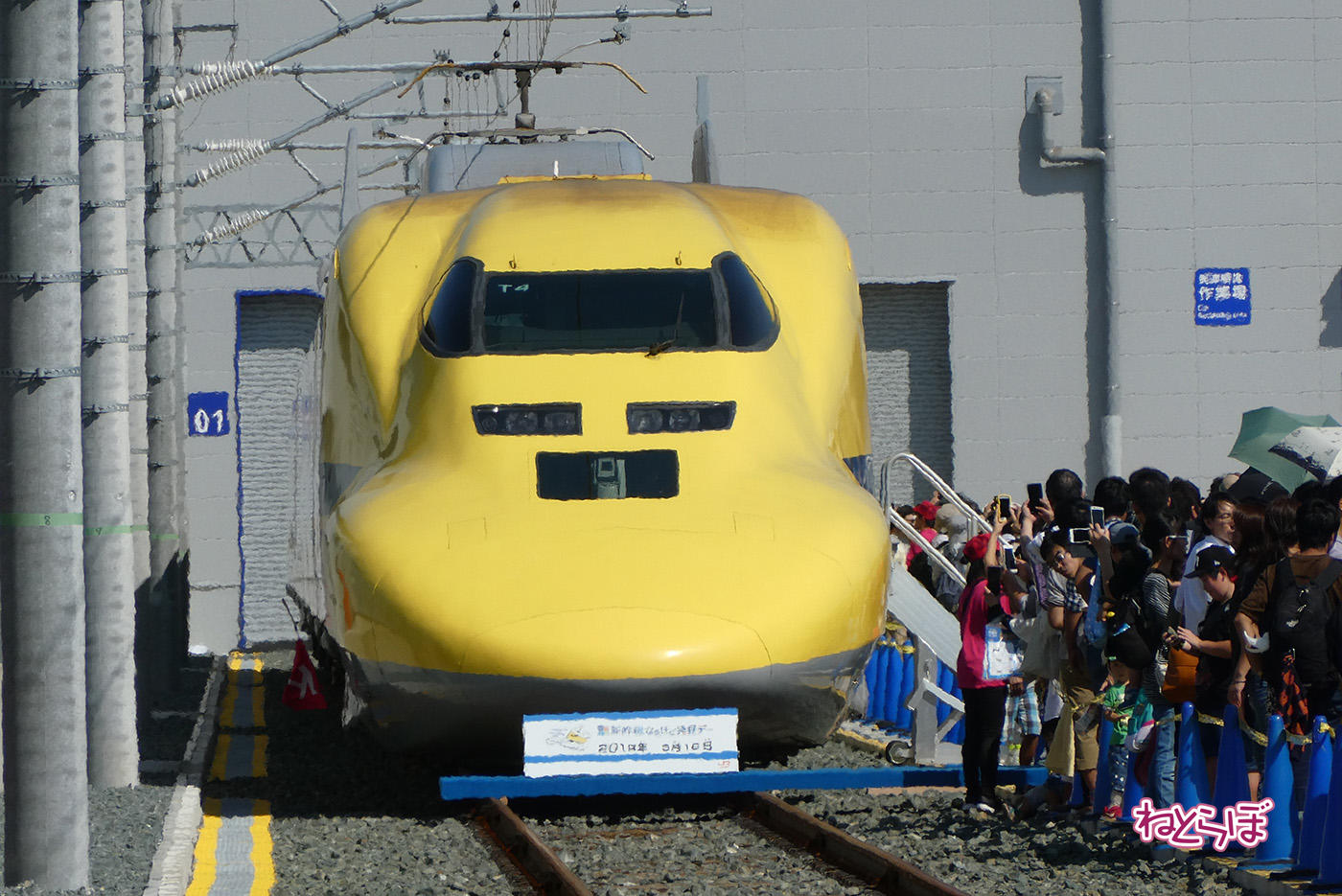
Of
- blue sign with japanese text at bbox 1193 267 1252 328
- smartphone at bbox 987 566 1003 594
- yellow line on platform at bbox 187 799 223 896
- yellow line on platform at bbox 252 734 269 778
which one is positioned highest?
blue sign with japanese text at bbox 1193 267 1252 328

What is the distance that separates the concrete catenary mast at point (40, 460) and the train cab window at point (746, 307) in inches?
139

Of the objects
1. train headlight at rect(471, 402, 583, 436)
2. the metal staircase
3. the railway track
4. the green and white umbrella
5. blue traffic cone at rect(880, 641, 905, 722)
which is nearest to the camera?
the railway track

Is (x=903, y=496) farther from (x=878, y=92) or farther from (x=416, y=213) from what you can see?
(x=416, y=213)

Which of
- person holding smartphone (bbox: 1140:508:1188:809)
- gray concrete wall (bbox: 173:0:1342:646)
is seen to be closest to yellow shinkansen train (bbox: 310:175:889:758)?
person holding smartphone (bbox: 1140:508:1188:809)

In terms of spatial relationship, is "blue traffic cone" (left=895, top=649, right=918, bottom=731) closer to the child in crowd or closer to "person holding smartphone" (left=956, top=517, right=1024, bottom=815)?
"person holding smartphone" (left=956, top=517, right=1024, bottom=815)

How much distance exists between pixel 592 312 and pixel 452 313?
0.76m

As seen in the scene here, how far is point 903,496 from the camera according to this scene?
29.0 metres

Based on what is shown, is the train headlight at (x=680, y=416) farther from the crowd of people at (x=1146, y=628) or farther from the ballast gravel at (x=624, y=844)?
the ballast gravel at (x=624, y=844)

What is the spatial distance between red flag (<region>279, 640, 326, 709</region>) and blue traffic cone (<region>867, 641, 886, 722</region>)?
4.81 m

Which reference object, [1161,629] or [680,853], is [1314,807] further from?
[680,853]

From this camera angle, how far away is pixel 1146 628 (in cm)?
984

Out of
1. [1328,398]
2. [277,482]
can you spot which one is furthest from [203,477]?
[1328,398]

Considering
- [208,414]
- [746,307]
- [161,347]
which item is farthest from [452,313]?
[208,414]

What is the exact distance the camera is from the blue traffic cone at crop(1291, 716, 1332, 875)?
851cm
